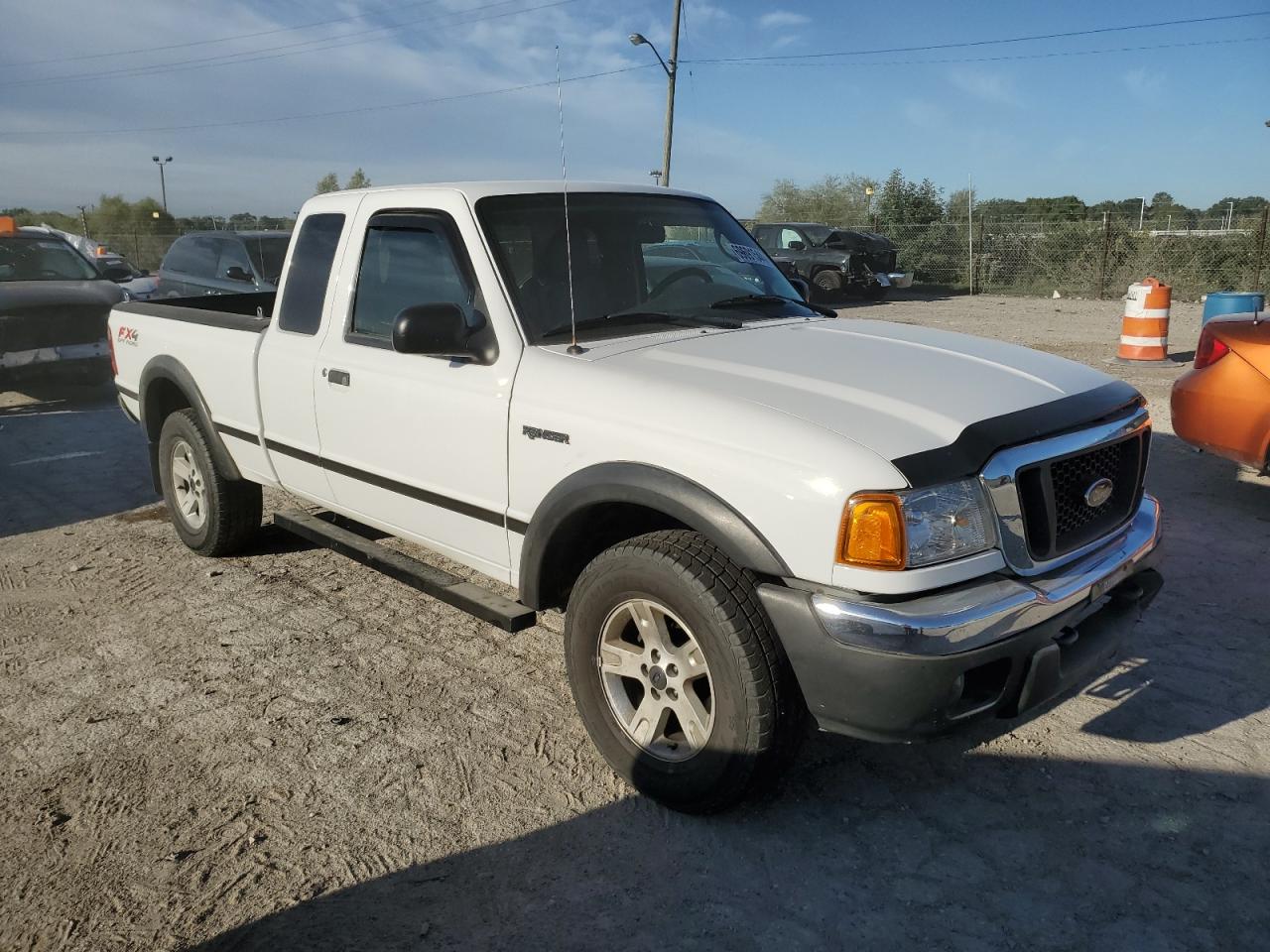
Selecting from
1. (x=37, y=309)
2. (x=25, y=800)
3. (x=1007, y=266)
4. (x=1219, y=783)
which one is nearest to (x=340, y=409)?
(x=25, y=800)

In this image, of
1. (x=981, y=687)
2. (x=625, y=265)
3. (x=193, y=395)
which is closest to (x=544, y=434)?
(x=625, y=265)

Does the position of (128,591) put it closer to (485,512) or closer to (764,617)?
(485,512)

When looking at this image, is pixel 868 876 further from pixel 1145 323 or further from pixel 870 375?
pixel 1145 323

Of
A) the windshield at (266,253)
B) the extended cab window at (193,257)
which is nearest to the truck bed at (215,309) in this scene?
the windshield at (266,253)

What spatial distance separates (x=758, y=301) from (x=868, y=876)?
7.82 feet

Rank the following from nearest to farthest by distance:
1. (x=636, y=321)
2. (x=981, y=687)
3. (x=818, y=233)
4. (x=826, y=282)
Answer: (x=981, y=687) < (x=636, y=321) < (x=826, y=282) < (x=818, y=233)

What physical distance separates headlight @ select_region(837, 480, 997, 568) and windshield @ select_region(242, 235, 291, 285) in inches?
416

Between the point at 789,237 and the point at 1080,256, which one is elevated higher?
the point at 789,237

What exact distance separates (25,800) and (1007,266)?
26775 mm

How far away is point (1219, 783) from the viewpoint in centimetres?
321

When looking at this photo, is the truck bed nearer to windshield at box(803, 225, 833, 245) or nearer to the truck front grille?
the truck front grille

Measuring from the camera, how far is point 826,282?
21672mm

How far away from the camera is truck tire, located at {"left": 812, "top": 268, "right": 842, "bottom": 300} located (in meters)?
21.5

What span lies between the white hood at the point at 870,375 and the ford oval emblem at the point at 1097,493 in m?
0.30
